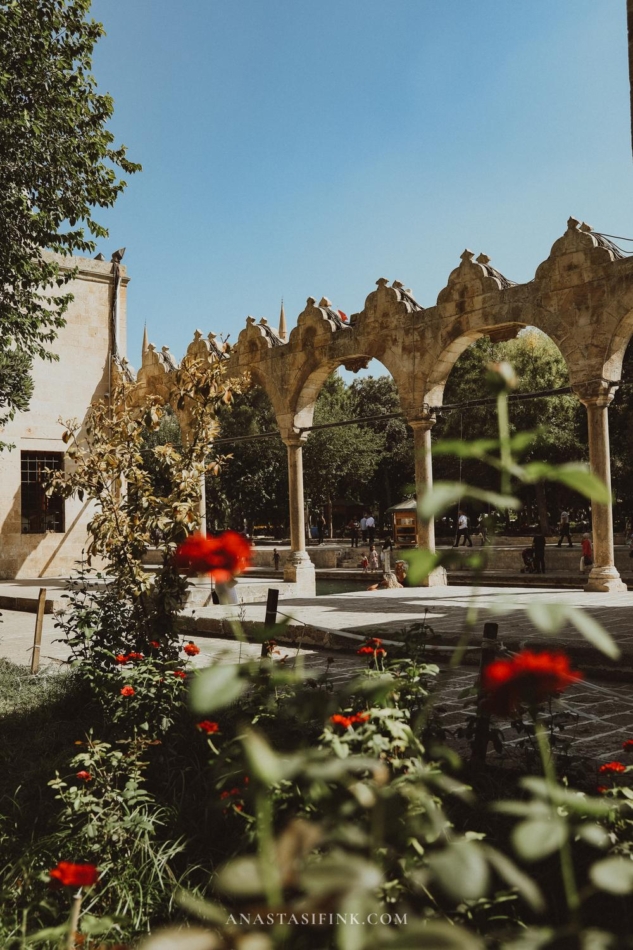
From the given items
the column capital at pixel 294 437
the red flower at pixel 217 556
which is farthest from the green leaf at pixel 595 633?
the column capital at pixel 294 437

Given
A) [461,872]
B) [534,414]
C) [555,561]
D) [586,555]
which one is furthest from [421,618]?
[534,414]

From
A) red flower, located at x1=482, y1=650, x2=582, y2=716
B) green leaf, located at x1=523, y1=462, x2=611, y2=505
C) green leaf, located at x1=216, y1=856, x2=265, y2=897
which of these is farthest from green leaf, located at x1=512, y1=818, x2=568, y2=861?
green leaf, located at x1=523, y1=462, x2=611, y2=505

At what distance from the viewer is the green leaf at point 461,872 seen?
91cm

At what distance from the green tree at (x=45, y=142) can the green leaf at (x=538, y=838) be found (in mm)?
8068

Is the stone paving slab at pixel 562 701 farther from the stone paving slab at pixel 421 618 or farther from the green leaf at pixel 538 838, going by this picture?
the green leaf at pixel 538 838

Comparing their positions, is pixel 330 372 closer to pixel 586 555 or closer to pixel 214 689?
pixel 586 555

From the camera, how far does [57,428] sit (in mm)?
21141

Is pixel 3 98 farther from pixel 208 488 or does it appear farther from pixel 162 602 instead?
pixel 208 488

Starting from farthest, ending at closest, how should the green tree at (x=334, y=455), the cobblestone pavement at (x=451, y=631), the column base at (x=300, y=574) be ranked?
1. the green tree at (x=334, y=455)
2. the column base at (x=300, y=574)
3. the cobblestone pavement at (x=451, y=631)

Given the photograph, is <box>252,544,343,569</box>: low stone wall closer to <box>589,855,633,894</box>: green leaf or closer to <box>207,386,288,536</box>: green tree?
<box>207,386,288,536</box>: green tree

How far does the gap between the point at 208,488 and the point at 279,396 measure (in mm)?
16444

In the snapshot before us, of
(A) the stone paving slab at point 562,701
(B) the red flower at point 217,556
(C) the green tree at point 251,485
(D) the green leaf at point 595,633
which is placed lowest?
(A) the stone paving slab at point 562,701

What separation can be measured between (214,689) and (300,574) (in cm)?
1409

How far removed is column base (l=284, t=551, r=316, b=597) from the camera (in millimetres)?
15016
